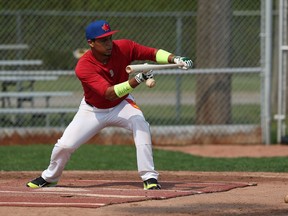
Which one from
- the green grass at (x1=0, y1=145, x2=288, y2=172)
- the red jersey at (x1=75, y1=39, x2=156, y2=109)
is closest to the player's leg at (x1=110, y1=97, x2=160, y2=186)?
the red jersey at (x1=75, y1=39, x2=156, y2=109)

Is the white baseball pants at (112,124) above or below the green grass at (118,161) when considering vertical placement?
above

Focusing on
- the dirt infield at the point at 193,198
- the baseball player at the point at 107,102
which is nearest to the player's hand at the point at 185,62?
the baseball player at the point at 107,102

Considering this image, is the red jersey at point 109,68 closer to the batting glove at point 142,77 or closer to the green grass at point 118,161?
the batting glove at point 142,77

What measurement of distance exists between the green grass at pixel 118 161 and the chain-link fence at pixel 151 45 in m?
0.93

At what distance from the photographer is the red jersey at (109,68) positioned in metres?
9.53

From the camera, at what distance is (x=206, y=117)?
16406 millimetres

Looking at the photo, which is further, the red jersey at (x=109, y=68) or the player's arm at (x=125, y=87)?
the red jersey at (x=109, y=68)

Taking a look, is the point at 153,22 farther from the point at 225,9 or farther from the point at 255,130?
the point at 255,130

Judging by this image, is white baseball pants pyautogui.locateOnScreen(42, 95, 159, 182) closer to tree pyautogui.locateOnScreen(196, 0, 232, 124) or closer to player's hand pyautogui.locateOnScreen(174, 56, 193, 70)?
player's hand pyautogui.locateOnScreen(174, 56, 193, 70)

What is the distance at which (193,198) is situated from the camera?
29.5 ft

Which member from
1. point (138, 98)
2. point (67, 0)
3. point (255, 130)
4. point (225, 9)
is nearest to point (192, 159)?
point (255, 130)

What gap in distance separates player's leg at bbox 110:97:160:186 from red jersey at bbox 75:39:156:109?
127mm

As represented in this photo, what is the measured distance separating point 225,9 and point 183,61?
7036 millimetres

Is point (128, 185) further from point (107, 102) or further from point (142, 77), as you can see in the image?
point (142, 77)
